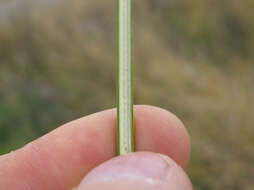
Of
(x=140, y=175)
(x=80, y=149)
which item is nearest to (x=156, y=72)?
(x=80, y=149)

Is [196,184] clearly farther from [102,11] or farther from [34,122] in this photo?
[102,11]

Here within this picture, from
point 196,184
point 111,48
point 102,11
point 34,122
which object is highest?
point 102,11

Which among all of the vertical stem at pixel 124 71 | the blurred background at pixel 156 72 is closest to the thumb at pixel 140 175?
the vertical stem at pixel 124 71

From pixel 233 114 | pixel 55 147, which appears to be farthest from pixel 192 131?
pixel 55 147

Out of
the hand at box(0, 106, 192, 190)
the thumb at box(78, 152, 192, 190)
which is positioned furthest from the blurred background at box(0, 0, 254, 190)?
the thumb at box(78, 152, 192, 190)

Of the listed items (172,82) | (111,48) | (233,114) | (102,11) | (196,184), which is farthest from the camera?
(102,11)
